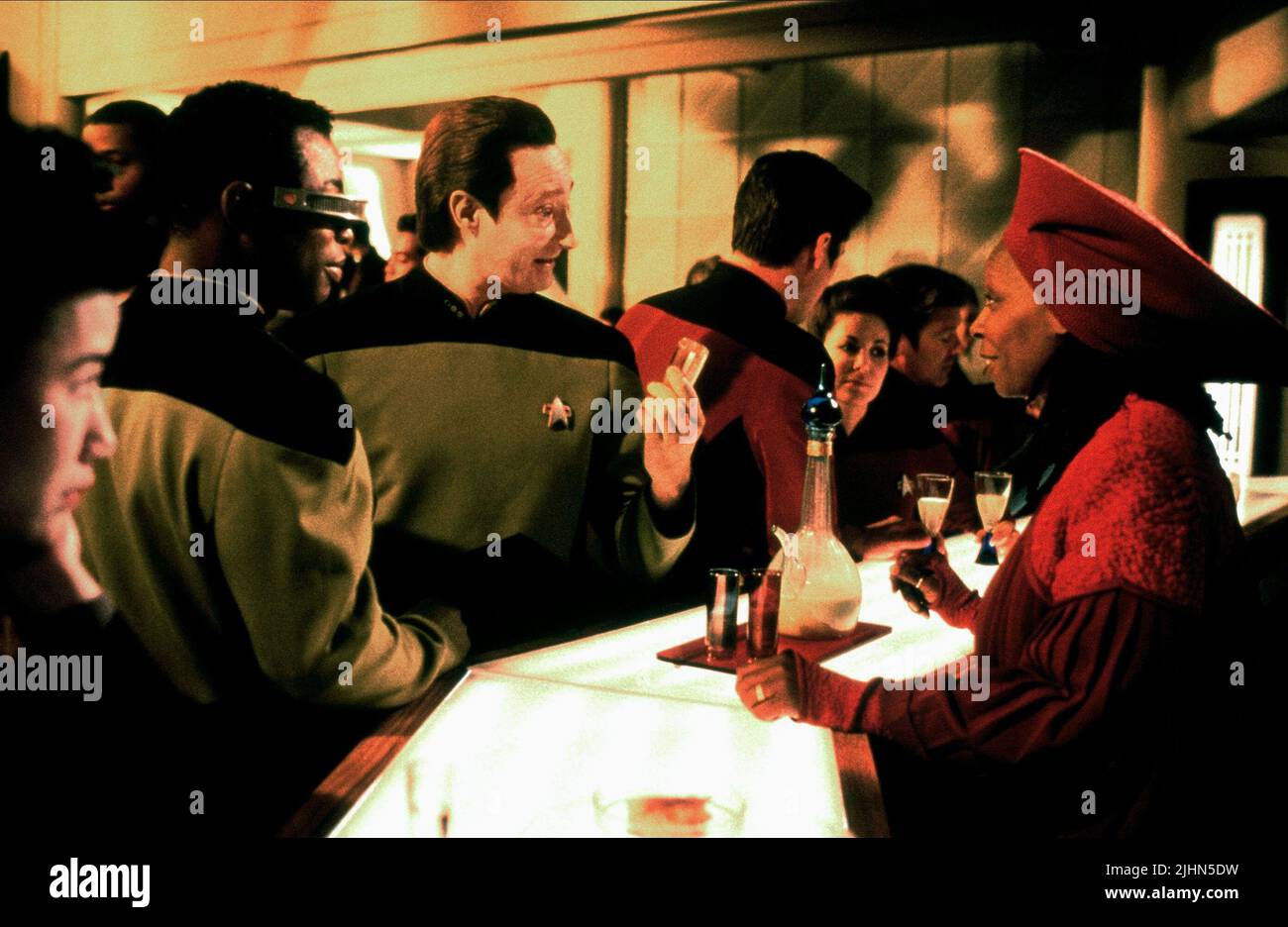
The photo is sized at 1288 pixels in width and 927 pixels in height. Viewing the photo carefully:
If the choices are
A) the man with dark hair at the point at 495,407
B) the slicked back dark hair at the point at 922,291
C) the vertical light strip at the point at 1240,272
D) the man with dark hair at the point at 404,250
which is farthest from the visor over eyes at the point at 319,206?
the vertical light strip at the point at 1240,272

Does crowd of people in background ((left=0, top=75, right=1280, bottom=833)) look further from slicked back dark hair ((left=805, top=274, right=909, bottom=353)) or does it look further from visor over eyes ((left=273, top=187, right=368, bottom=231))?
slicked back dark hair ((left=805, top=274, right=909, bottom=353))

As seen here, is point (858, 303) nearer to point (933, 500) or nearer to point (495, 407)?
point (933, 500)

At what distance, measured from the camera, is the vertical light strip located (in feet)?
15.4

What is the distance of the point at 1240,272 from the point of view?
16.3 ft

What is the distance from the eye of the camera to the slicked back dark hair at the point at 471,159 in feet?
6.78

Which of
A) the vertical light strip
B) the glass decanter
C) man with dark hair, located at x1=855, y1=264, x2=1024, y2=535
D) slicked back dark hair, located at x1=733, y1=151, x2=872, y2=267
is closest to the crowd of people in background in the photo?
the glass decanter

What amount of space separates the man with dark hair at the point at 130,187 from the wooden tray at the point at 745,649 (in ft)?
2.85

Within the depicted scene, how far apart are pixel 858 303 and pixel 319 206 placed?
193 centimetres

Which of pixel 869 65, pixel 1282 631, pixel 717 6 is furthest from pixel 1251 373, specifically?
pixel 869 65

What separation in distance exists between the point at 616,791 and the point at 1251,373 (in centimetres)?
88

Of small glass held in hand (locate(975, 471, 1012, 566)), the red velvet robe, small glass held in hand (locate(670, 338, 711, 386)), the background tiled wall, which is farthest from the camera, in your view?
the background tiled wall

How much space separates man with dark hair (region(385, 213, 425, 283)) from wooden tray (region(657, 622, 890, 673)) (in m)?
2.30

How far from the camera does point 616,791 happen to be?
3.66 feet
